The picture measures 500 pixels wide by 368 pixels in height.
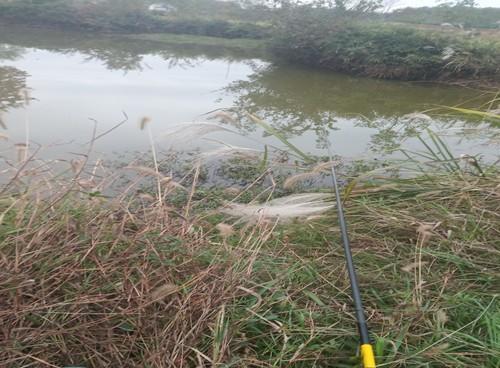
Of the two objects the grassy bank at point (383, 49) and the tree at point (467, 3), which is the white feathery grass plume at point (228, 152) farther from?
the tree at point (467, 3)

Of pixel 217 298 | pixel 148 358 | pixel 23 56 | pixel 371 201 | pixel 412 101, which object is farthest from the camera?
pixel 23 56

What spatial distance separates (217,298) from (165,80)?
4.53 meters

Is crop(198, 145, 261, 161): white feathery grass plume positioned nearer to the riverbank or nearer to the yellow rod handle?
the yellow rod handle

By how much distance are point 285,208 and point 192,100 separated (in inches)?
119

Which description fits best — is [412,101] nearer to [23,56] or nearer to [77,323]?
[77,323]

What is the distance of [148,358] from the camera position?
110 cm

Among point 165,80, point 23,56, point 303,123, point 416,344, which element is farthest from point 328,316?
point 23,56

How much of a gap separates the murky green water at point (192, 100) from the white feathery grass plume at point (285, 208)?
0.48m

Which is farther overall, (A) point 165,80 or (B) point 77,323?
(A) point 165,80

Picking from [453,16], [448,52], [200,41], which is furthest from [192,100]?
[453,16]

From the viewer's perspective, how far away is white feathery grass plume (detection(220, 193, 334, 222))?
1.69 metres

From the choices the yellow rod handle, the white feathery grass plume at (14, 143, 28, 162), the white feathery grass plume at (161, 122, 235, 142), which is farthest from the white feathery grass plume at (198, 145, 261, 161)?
the yellow rod handle

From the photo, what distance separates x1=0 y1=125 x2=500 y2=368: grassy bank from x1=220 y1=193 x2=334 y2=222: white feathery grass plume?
0.03 m

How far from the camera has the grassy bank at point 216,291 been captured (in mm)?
1117
